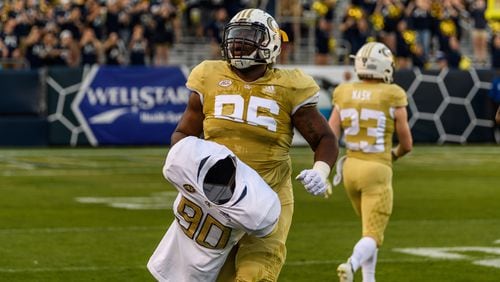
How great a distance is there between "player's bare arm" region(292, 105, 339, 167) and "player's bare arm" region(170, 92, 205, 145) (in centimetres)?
45

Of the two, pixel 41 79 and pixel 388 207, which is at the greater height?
pixel 388 207

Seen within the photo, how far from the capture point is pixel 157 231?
1182 centimetres

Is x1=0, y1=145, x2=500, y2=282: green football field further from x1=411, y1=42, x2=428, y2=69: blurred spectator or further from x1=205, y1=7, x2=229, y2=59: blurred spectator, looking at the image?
x1=411, y1=42, x2=428, y2=69: blurred spectator

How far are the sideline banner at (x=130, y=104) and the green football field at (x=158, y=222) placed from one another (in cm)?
247

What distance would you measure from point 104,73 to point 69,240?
39.7 feet

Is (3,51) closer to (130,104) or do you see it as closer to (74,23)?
(74,23)

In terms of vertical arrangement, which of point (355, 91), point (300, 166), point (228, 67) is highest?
point (228, 67)

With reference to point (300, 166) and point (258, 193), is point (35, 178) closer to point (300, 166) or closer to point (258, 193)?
point (300, 166)

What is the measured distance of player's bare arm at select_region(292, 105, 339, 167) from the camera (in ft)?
19.3

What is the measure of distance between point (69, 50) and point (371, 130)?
1652cm

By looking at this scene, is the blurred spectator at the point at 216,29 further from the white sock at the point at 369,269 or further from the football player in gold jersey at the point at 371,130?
the white sock at the point at 369,269

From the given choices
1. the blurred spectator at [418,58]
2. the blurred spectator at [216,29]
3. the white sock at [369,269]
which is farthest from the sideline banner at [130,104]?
the white sock at [369,269]

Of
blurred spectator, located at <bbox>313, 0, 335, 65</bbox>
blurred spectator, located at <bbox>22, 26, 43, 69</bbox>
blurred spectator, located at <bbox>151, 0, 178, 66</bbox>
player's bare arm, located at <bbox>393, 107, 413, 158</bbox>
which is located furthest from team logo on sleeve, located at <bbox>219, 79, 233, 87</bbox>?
blurred spectator, located at <bbox>313, 0, 335, 65</bbox>

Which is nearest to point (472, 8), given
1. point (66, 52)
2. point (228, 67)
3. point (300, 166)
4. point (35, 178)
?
point (66, 52)
